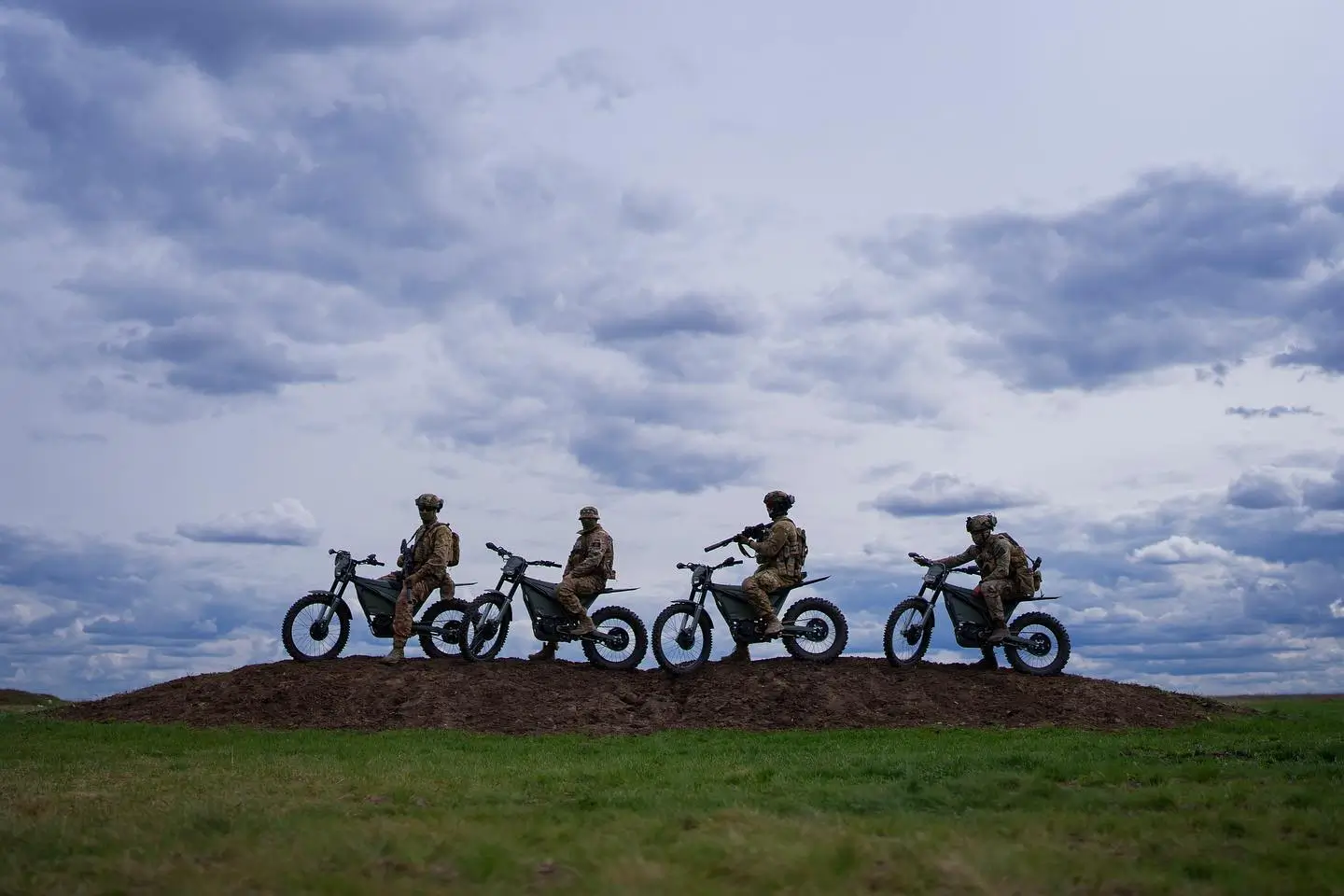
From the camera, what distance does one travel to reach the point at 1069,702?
19734mm

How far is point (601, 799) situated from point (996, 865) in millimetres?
4121

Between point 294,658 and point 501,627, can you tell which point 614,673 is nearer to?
point 501,627

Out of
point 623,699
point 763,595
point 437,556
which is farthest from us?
point 437,556

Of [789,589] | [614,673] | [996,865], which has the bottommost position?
[996,865]

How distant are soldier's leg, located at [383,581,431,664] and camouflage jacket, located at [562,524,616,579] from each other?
2.56 metres

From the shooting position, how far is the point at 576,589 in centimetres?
2106

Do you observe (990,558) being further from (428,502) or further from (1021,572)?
(428,502)

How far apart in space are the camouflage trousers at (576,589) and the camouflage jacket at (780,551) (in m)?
2.76

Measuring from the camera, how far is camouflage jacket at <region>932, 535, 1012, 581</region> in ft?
69.7

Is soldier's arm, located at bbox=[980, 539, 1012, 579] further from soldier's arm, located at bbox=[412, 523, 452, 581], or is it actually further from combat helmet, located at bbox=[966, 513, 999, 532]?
soldier's arm, located at bbox=[412, 523, 452, 581]

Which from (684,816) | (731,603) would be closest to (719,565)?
(731,603)

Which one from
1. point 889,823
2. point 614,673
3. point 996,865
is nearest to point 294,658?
point 614,673

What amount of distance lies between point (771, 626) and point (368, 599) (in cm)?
686

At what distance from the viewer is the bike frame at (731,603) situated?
20.5 meters
